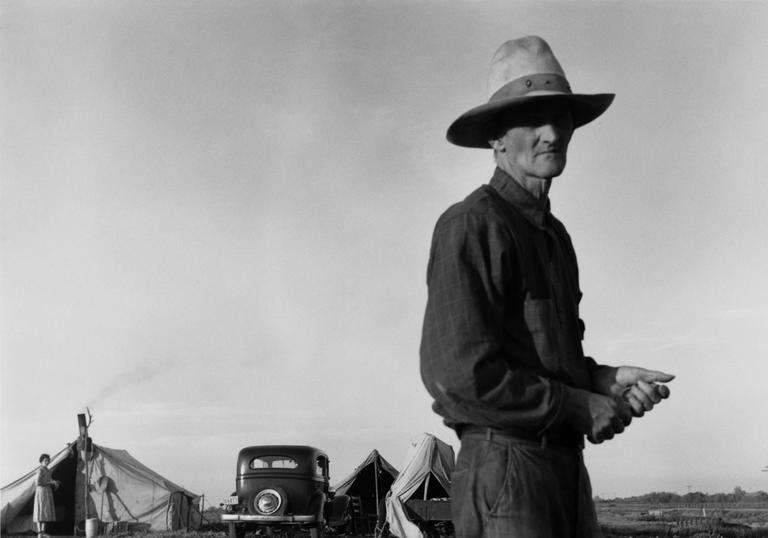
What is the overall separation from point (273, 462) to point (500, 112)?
1842cm

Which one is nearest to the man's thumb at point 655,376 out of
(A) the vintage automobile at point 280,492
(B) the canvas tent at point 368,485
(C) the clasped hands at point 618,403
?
(C) the clasped hands at point 618,403

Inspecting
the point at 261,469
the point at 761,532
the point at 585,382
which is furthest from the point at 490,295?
the point at 261,469

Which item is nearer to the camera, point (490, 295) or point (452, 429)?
point (490, 295)

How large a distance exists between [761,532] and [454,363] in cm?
1686

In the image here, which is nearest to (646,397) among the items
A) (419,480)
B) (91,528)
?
(419,480)

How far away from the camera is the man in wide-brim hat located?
1.86 meters

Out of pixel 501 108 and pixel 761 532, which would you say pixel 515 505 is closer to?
pixel 501 108

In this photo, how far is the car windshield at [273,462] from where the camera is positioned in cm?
1966

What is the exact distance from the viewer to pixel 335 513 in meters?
20.6

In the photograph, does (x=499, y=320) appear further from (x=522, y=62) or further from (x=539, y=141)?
(x=522, y=62)

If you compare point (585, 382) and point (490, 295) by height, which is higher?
point (490, 295)

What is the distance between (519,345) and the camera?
77.3 inches

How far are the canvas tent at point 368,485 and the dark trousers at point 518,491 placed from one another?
24.6 m

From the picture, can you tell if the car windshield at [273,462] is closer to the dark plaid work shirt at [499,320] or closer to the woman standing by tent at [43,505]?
the woman standing by tent at [43,505]
